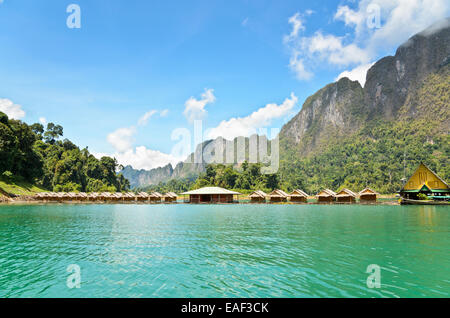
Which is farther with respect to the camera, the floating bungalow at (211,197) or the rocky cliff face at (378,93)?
the rocky cliff face at (378,93)

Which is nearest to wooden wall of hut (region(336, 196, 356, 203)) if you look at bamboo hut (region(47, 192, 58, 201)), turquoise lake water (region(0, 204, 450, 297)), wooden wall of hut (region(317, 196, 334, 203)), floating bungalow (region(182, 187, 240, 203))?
wooden wall of hut (region(317, 196, 334, 203))

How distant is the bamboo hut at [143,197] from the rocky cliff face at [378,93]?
113m

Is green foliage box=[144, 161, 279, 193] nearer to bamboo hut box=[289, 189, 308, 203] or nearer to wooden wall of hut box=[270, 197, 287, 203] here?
wooden wall of hut box=[270, 197, 287, 203]

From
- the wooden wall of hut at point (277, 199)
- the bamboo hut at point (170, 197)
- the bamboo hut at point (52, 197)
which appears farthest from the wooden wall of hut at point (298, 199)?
the bamboo hut at point (52, 197)

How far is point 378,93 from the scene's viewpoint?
130375 millimetres

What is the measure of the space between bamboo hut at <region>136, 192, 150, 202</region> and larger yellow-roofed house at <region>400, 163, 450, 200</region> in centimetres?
4384

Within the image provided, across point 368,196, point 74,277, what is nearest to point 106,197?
point 368,196

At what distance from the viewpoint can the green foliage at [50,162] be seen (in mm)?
45656

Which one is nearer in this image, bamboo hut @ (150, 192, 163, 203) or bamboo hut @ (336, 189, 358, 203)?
bamboo hut @ (336, 189, 358, 203)

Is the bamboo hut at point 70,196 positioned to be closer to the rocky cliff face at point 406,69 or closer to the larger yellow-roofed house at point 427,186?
the larger yellow-roofed house at point 427,186

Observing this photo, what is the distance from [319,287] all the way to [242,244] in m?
A: 4.41

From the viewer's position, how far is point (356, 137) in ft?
400

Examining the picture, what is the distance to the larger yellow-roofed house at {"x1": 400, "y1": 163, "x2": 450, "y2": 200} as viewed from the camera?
119ft
